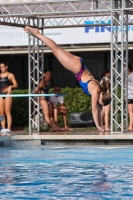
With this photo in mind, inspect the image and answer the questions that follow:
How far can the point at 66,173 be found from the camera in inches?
448

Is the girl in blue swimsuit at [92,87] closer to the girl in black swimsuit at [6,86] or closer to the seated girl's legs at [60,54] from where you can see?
the seated girl's legs at [60,54]

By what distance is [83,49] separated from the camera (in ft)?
88.7

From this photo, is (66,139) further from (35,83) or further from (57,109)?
(35,83)

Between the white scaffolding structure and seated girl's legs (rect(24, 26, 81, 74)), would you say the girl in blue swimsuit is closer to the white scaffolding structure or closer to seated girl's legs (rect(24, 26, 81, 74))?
seated girl's legs (rect(24, 26, 81, 74))

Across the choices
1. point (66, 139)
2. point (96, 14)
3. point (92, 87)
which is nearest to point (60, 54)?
point (92, 87)

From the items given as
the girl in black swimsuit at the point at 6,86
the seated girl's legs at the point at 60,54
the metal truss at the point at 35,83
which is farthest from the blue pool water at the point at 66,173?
the metal truss at the point at 35,83

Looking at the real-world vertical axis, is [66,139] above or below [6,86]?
below

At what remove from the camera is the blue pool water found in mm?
9219

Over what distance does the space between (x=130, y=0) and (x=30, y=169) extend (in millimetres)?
7169

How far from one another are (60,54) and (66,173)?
5.14m

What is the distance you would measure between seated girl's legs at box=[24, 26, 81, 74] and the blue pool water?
1.88 metres

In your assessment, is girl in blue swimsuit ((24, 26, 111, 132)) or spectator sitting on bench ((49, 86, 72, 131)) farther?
spectator sitting on bench ((49, 86, 72, 131))

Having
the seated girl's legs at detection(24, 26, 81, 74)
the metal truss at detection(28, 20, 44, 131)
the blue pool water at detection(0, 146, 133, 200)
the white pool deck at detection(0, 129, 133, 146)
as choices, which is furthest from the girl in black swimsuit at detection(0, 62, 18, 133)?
the blue pool water at detection(0, 146, 133, 200)

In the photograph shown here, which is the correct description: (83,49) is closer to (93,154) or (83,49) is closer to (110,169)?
(93,154)
